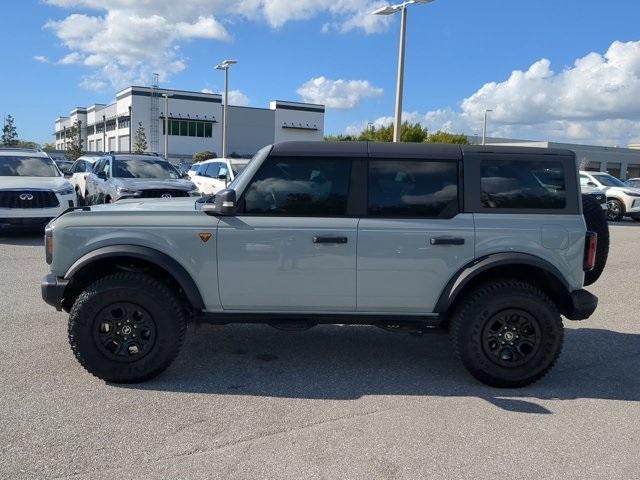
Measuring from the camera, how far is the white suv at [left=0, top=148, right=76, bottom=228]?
11234 mm

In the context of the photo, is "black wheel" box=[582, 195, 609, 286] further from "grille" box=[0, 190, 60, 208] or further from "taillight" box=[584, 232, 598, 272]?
"grille" box=[0, 190, 60, 208]

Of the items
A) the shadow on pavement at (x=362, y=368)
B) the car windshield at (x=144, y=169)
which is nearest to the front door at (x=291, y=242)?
the shadow on pavement at (x=362, y=368)

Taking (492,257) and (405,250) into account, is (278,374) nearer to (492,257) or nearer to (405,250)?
(405,250)

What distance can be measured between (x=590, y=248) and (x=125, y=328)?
12.2 ft

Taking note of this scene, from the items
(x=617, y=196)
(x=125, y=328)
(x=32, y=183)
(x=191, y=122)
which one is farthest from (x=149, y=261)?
(x=191, y=122)

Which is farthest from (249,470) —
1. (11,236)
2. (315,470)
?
(11,236)

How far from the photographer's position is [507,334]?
4641 millimetres

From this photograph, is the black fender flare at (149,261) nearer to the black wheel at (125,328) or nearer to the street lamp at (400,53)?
the black wheel at (125,328)

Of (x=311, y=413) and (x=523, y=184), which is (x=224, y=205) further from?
(x=523, y=184)

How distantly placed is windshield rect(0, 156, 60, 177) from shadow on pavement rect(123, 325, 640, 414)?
8.65 m

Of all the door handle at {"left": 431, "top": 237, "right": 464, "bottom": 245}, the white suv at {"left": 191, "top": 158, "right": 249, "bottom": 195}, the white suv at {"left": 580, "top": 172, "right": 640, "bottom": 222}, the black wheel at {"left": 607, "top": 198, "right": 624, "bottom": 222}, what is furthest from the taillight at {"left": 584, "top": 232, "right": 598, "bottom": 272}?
the black wheel at {"left": 607, "top": 198, "right": 624, "bottom": 222}

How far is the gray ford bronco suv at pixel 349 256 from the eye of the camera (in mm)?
4504

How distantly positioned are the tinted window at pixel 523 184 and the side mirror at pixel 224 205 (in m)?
1.98

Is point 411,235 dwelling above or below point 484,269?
above
